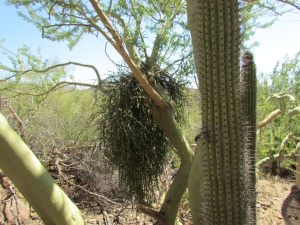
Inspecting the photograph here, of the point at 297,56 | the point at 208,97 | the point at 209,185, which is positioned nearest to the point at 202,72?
the point at 208,97

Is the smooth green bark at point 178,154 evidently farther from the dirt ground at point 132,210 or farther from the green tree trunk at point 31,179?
the green tree trunk at point 31,179

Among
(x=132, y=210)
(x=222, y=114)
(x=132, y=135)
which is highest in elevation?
(x=222, y=114)

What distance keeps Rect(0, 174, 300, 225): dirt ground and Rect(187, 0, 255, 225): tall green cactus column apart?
1.44 meters

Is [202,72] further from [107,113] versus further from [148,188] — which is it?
[148,188]

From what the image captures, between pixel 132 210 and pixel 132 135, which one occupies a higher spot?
pixel 132 135

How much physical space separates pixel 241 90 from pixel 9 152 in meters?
1.35

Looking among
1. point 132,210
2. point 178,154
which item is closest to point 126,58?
point 178,154

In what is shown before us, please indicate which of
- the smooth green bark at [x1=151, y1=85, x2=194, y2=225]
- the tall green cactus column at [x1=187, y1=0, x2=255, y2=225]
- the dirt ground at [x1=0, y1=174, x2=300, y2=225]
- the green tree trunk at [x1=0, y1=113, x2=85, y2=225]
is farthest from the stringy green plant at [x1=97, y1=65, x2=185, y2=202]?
the green tree trunk at [x1=0, y1=113, x2=85, y2=225]

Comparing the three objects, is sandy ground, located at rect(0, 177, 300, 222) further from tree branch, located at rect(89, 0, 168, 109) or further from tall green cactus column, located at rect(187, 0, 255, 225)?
tall green cactus column, located at rect(187, 0, 255, 225)

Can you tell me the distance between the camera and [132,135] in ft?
8.51

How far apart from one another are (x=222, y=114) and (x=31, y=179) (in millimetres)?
1124

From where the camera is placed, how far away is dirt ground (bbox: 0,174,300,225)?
13.2ft

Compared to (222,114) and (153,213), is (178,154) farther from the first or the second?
(222,114)

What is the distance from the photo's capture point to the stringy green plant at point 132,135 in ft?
8.62
